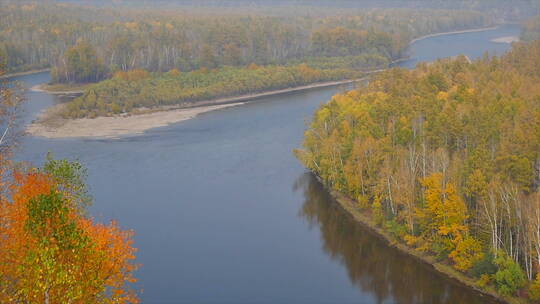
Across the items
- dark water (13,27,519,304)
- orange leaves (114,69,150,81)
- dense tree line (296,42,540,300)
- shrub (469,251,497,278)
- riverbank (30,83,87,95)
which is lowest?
riverbank (30,83,87,95)

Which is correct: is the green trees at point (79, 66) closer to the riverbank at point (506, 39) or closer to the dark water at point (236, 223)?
the dark water at point (236, 223)

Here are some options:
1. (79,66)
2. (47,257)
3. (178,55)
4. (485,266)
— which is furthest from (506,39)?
(47,257)

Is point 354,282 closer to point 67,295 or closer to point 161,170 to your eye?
point 67,295

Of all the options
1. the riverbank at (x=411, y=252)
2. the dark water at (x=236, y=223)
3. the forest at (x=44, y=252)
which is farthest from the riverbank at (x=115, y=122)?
the forest at (x=44, y=252)

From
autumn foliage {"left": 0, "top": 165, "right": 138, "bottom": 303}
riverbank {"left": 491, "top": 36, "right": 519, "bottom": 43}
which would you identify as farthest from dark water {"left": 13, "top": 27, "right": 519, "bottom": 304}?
riverbank {"left": 491, "top": 36, "right": 519, "bottom": 43}

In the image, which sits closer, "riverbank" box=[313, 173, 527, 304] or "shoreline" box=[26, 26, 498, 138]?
"riverbank" box=[313, 173, 527, 304]

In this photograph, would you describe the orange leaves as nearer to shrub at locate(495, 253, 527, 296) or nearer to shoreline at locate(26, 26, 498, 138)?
shoreline at locate(26, 26, 498, 138)
